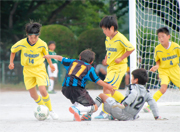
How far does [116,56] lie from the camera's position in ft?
17.6

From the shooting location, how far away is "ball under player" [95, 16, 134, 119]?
206 inches

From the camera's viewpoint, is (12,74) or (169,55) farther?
(12,74)

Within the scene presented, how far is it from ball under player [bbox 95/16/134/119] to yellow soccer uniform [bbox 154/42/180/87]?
1.17 metres

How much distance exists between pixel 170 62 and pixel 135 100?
6.30 feet

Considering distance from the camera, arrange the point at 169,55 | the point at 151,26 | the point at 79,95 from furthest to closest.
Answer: the point at 151,26, the point at 169,55, the point at 79,95

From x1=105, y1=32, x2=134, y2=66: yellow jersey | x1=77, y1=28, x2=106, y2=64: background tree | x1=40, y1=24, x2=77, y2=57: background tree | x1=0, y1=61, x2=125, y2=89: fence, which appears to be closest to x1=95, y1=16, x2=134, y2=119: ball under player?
x1=105, y1=32, x2=134, y2=66: yellow jersey

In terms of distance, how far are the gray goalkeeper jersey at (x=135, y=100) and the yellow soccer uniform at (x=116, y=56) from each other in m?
0.55

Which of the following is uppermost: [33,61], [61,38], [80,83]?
[61,38]

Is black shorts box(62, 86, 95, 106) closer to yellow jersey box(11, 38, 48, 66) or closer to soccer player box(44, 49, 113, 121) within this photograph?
soccer player box(44, 49, 113, 121)

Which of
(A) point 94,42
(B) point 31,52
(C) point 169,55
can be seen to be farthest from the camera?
(A) point 94,42

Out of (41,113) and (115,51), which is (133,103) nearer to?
(115,51)

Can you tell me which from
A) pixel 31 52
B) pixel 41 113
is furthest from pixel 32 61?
pixel 41 113

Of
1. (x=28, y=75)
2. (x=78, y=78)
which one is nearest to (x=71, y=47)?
(x=28, y=75)

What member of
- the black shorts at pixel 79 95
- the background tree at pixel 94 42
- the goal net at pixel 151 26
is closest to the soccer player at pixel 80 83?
the black shorts at pixel 79 95
